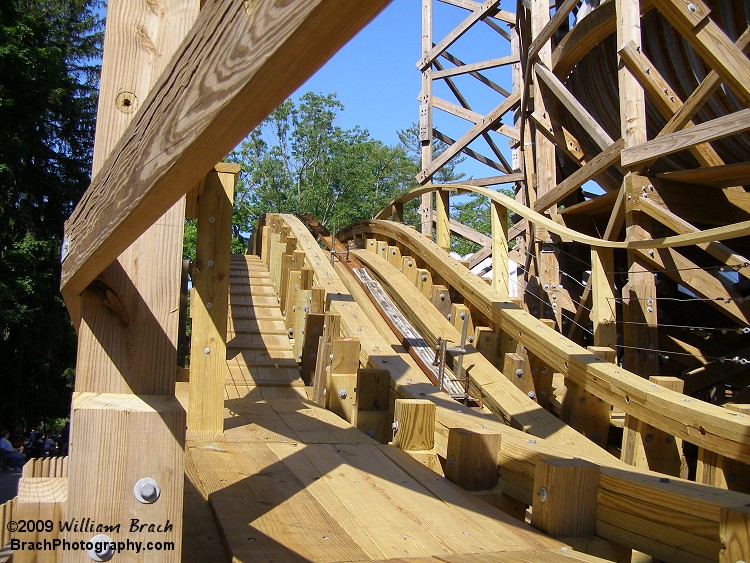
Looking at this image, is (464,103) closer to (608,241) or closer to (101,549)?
(608,241)

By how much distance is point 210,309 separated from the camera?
12.0ft

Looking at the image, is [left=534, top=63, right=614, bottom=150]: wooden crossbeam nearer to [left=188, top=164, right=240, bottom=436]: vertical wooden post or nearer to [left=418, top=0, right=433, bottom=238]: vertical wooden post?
[left=188, top=164, right=240, bottom=436]: vertical wooden post

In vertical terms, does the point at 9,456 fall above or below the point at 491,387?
below

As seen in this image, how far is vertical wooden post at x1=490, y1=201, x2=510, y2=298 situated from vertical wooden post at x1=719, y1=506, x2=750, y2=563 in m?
4.35

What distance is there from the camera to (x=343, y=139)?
136 ft

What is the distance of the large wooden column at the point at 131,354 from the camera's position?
1730mm

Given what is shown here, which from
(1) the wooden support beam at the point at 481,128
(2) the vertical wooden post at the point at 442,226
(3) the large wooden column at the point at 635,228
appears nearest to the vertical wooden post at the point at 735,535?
(3) the large wooden column at the point at 635,228

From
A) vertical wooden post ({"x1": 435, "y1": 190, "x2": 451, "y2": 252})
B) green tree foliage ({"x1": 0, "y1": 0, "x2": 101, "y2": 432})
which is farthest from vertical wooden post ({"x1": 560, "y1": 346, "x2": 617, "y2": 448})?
green tree foliage ({"x1": 0, "y1": 0, "x2": 101, "y2": 432})

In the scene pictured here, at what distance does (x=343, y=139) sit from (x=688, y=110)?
3647 cm

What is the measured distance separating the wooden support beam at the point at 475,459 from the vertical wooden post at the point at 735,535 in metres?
1.13

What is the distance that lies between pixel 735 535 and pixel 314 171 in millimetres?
39441

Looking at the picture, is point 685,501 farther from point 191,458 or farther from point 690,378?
point 690,378

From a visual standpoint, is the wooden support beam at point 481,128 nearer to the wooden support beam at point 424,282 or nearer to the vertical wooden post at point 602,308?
the wooden support beam at point 424,282

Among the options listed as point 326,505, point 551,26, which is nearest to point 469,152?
point 551,26
